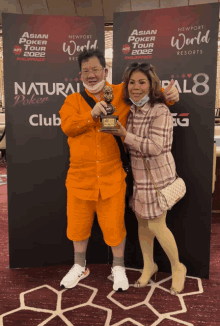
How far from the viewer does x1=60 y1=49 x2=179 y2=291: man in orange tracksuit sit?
188 cm

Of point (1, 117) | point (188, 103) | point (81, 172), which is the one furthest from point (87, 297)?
point (1, 117)

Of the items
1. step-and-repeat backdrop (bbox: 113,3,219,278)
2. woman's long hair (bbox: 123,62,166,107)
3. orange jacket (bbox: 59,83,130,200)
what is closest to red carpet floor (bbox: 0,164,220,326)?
step-and-repeat backdrop (bbox: 113,3,219,278)

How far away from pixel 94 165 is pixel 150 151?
41cm

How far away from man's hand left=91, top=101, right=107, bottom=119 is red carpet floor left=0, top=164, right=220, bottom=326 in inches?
50.0

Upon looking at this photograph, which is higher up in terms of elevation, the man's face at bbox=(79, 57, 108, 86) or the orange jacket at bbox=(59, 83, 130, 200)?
the man's face at bbox=(79, 57, 108, 86)

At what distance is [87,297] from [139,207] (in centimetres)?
74

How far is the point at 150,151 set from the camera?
1814 mm

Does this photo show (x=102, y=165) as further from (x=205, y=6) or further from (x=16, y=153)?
(x=205, y=6)

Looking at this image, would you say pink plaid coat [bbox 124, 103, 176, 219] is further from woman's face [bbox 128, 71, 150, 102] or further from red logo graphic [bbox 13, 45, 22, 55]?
red logo graphic [bbox 13, 45, 22, 55]

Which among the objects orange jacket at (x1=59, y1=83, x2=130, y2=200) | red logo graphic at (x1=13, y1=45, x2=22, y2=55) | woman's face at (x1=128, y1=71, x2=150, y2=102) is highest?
red logo graphic at (x1=13, y1=45, x2=22, y2=55)

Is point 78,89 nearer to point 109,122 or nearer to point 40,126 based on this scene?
point 40,126

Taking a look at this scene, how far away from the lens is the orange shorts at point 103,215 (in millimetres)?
2055

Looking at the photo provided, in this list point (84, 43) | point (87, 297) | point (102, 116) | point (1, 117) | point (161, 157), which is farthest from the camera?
point (1, 117)

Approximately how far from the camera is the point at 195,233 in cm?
229
